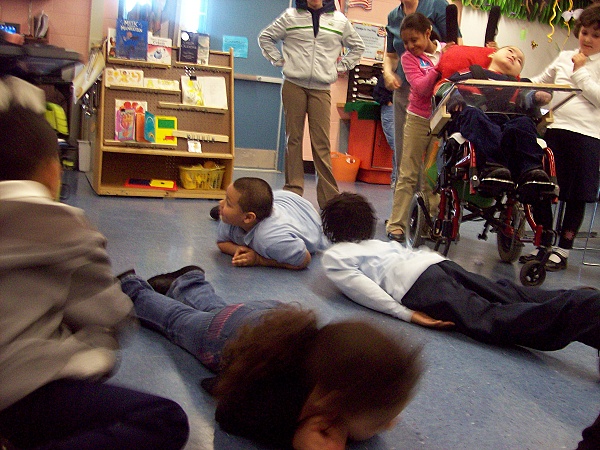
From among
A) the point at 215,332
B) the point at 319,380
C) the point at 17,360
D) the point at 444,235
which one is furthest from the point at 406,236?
the point at 17,360

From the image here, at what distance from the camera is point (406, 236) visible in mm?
3396

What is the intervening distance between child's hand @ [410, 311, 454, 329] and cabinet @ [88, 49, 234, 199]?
252 cm

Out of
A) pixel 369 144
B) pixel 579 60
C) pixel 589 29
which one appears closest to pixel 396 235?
pixel 579 60

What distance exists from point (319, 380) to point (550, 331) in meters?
1.00

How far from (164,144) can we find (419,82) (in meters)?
1.82

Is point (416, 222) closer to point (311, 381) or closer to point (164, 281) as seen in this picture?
point (164, 281)

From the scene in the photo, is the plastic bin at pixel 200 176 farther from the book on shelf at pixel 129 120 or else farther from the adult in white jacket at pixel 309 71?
the adult in white jacket at pixel 309 71

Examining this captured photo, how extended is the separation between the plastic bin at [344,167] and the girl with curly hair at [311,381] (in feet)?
17.2

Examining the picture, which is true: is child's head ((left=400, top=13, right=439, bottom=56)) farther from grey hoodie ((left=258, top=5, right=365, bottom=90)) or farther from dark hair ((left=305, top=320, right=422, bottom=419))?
dark hair ((left=305, top=320, right=422, bottom=419))

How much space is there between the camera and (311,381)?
1042 millimetres

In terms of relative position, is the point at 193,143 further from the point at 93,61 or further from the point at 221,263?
the point at 221,263

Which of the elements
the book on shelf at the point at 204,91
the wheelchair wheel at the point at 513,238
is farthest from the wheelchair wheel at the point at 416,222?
the book on shelf at the point at 204,91

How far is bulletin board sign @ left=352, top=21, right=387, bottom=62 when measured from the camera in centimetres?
654

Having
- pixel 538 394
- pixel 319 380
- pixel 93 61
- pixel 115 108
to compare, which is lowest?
pixel 538 394
